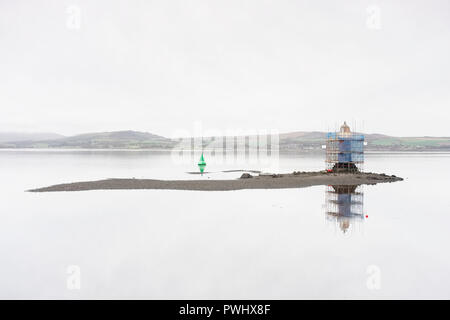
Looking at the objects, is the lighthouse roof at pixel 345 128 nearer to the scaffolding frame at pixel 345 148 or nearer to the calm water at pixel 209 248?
the scaffolding frame at pixel 345 148

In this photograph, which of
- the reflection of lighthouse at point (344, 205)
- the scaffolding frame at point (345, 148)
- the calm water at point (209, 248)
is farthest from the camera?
the scaffolding frame at point (345, 148)

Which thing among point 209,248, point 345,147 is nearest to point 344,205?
point 209,248

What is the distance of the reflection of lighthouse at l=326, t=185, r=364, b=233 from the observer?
1903 centimetres

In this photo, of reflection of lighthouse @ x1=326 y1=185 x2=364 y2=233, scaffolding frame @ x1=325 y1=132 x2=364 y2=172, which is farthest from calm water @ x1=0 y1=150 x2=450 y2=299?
scaffolding frame @ x1=325 y1=132 x2=364 y2=172

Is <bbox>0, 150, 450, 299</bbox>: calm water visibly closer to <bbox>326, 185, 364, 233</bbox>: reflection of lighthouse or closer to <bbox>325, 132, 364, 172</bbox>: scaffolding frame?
<bbox>326, 185, 364, 233</bbox>: reflection of lighthouse

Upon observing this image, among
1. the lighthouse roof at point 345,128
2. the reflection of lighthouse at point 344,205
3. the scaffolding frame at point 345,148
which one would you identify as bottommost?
the reflection of lighthouse at point 344,205

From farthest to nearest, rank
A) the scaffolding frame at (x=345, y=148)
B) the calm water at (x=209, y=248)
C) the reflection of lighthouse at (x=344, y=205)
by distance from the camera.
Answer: the scaffolding frame at (x=345, y=148)
the reflection of lighthouse at (x=344, y=205)
the calm water at (x=209, y=248)

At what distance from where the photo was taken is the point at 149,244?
14.3 m

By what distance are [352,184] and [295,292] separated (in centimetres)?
3055

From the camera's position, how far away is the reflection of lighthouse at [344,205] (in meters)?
19.0

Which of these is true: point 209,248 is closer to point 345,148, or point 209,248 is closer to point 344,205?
point 344,205

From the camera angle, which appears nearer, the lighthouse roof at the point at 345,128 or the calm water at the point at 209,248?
the calm water at the point at 209,248

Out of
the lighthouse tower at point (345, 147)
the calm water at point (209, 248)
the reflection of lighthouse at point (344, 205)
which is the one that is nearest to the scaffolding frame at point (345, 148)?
the lighthouse tower at point (345, 147)
